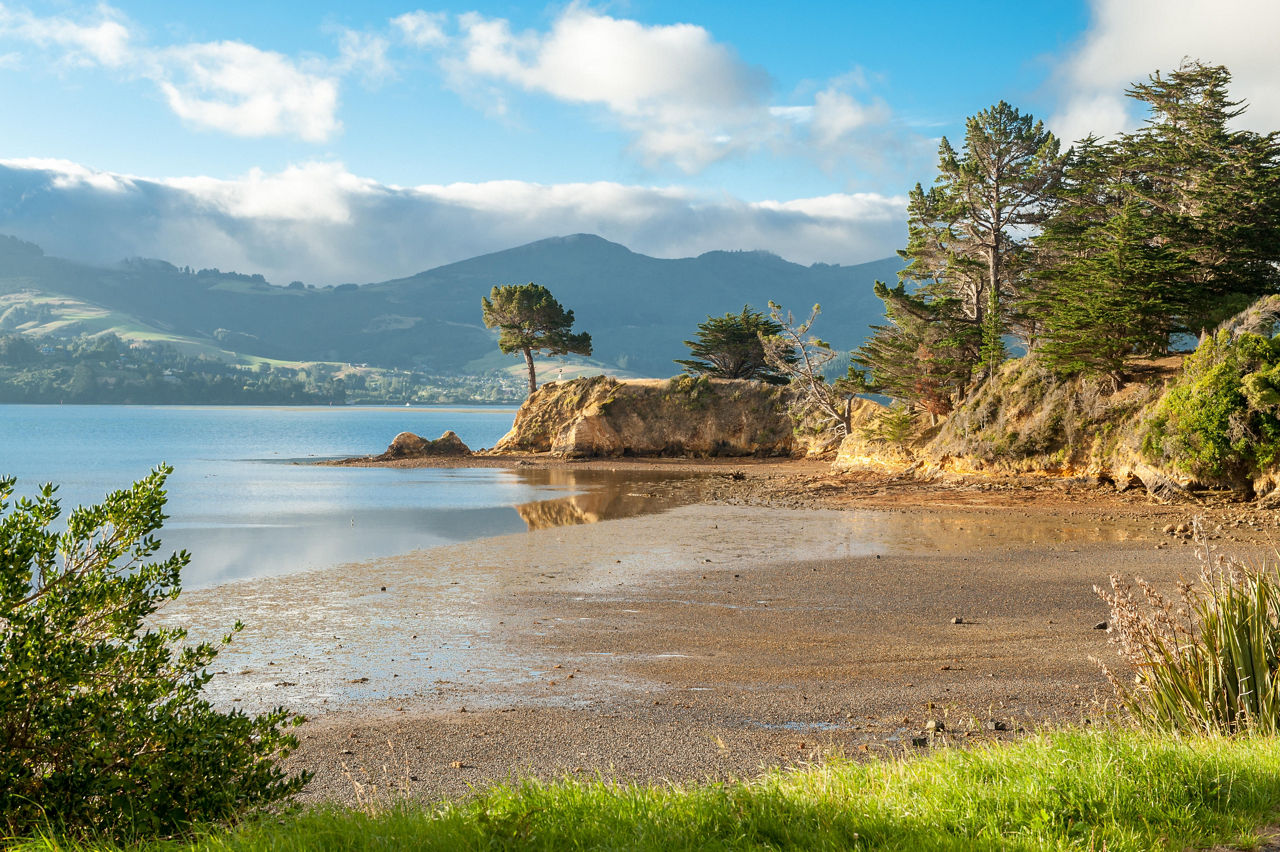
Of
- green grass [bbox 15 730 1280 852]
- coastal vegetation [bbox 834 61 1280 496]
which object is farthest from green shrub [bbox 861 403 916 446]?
green grass [bbox 15 730 1280 852]

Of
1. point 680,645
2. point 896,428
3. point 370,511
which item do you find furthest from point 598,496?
point 680,645

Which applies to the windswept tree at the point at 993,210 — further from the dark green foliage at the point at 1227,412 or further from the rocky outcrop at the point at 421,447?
the rocky outcrop at the point at 421,447

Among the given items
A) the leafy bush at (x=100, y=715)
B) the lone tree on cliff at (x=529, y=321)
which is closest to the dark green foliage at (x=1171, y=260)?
the leafy bush at (x=100, y=715)

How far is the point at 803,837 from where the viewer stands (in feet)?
13.6

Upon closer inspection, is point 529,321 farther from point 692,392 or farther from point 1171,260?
point 1171,260

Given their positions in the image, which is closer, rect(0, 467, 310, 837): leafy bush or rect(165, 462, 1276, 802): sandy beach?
rect(0, 467, 310, 837): leafy bush

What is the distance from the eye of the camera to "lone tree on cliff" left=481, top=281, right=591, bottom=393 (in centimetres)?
6309

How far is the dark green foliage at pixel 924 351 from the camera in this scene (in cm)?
3450

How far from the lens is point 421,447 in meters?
58.8

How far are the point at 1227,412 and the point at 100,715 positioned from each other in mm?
25584

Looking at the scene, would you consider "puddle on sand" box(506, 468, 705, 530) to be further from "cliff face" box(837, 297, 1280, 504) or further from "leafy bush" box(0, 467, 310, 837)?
"leafy bush" box(0, 467, 310, 837)

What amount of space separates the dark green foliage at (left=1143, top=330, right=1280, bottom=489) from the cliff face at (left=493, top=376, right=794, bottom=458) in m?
28.6

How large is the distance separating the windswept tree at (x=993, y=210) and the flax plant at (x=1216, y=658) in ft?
92.5

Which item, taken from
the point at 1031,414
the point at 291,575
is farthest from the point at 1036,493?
the point at 291,575
